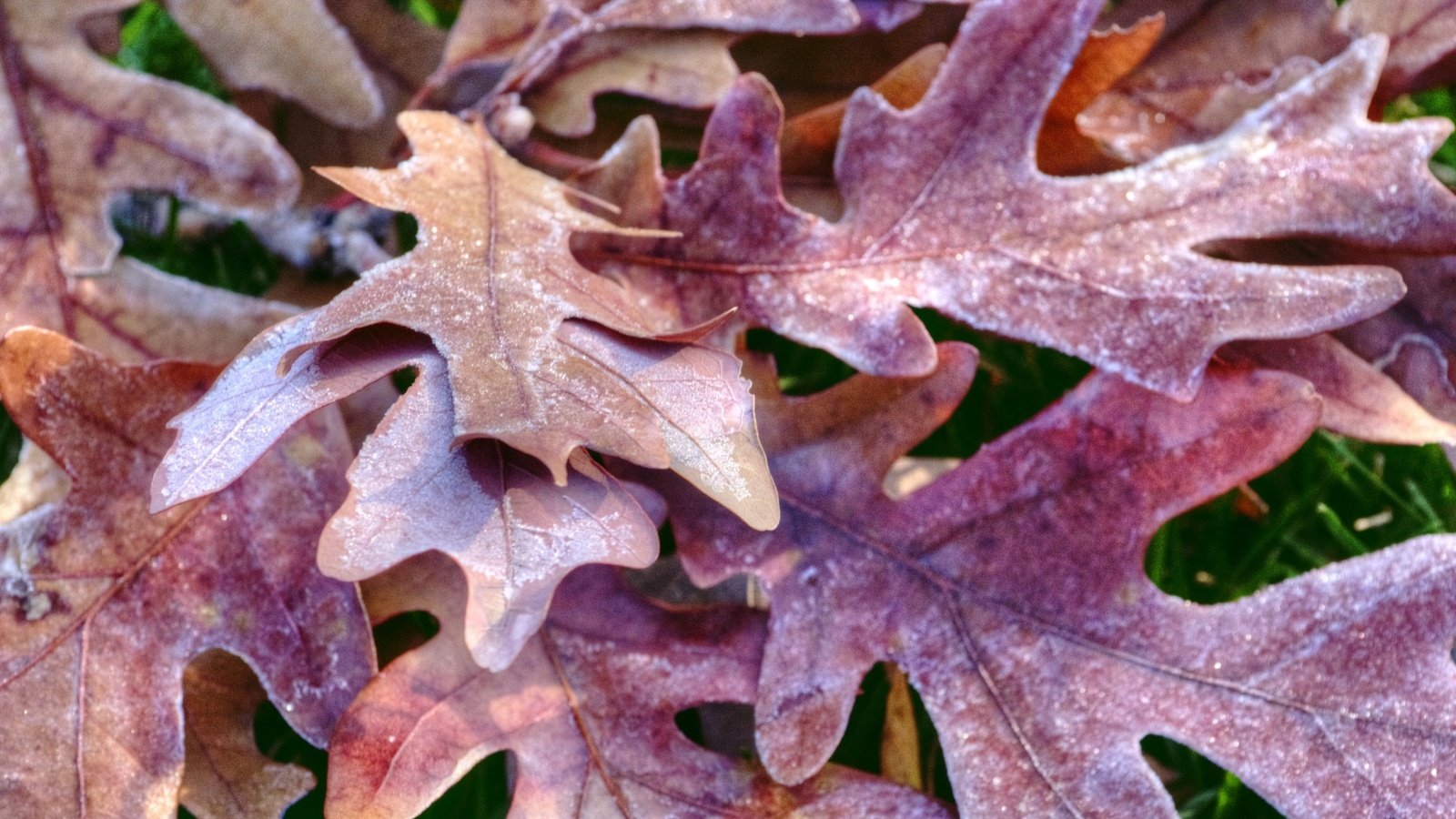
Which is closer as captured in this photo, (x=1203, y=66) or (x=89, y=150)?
(x=89, y=150)

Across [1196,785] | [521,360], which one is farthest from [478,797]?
[1196,785]

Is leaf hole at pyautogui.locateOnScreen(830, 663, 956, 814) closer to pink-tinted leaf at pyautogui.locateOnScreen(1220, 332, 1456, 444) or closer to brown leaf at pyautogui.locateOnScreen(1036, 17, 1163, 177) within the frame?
pink-tinted leaf at pyautogui.locateOnScreen(1220, 332, 1456, 444)

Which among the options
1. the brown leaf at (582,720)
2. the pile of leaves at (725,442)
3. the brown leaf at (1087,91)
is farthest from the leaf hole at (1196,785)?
the brown leaf at (1087,91)

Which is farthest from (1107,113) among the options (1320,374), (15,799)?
(15,799)

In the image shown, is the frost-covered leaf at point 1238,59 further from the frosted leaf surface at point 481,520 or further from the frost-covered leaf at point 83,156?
the frost-covered leaf at point 83,156

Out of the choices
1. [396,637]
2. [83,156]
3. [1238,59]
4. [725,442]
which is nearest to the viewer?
[725,442]

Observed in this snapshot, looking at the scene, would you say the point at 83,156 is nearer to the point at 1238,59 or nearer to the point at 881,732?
the point at 881,732
